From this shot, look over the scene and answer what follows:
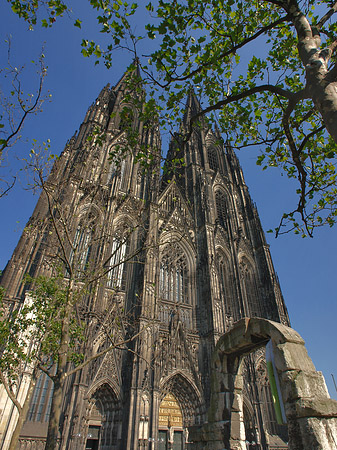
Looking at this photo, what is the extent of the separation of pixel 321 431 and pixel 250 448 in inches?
577

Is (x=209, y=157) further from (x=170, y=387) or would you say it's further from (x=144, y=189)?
(x=170, y=387)

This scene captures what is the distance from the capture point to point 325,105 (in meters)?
3.93

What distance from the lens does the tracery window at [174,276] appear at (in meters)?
18.5

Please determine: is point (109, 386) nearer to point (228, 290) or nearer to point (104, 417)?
point (104, 417)

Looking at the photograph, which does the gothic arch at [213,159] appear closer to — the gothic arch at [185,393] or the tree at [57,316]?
the tree at [57,316]

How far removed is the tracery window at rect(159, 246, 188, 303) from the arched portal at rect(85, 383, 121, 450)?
20.7 feet

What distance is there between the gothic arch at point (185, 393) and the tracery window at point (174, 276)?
4591 millimetres

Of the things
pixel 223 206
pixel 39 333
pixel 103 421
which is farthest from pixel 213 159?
pixel 39 333

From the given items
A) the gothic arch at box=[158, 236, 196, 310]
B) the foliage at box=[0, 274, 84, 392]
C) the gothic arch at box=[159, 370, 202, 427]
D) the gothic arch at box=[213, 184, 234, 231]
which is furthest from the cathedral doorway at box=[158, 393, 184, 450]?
the gothic arch at box=[213, 184, 234, 231]

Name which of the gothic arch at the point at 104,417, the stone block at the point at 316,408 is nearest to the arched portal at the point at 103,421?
the gothic arch at the point at 104,417

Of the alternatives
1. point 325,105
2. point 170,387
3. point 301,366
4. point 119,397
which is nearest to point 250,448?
point 170,387

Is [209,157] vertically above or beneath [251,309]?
above

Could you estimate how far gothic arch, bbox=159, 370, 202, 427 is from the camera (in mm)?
14500

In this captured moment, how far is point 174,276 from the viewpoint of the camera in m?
19.5
